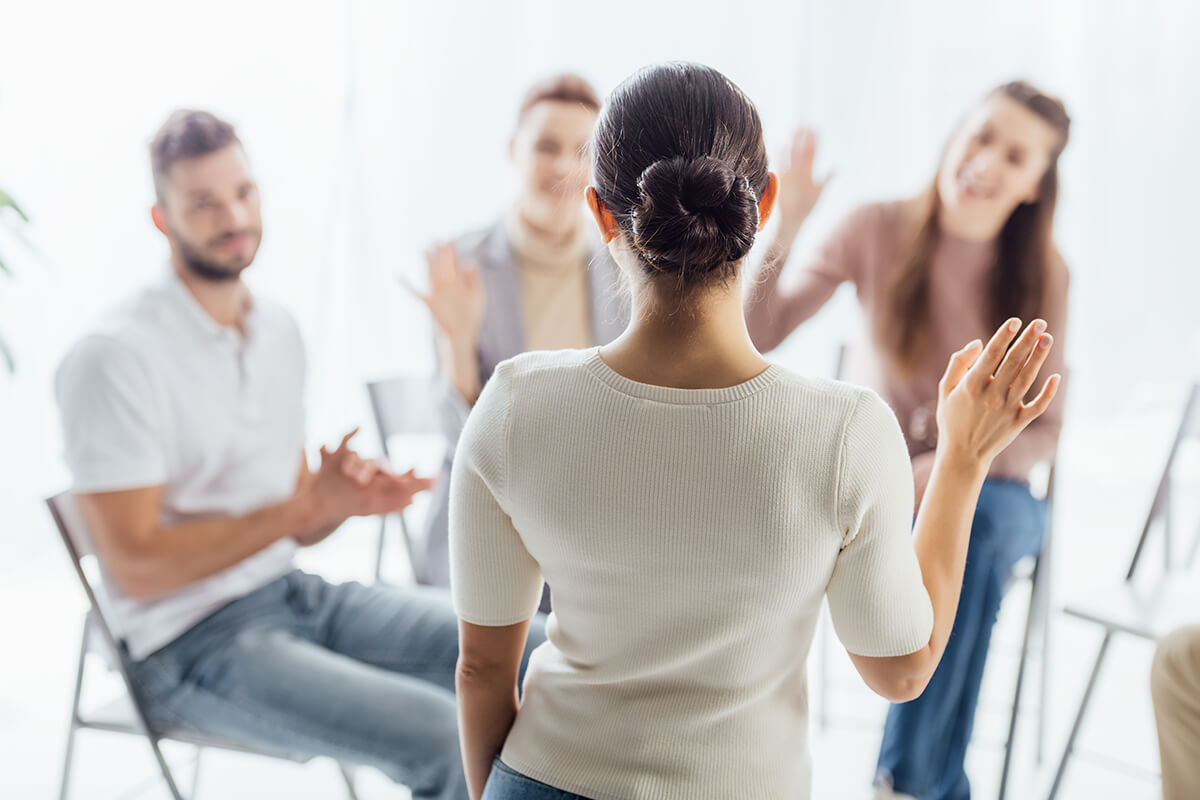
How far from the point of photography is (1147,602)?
4.66 ft

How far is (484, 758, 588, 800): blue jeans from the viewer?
0.72 meters

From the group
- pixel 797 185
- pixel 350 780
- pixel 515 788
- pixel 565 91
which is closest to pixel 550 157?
pixel 565 91

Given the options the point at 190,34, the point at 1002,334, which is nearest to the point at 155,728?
the point at 1002,334

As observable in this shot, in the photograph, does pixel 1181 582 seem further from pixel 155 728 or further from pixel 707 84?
pixel 155 728

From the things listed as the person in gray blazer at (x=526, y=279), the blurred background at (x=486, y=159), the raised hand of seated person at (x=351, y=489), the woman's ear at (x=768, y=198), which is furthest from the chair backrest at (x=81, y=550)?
the woman's ear at (x=768, y=198)

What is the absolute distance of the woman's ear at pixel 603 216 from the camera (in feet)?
2.33

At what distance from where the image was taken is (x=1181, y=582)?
58.9 inches

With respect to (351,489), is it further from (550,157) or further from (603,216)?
(603,216)

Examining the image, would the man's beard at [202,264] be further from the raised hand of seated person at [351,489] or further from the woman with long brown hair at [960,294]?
the woman with long brown hair at [960,294]

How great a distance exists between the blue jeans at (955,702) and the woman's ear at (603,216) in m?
0.97

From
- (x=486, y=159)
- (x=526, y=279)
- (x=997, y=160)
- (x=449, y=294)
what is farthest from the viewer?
(x=486, y=159)

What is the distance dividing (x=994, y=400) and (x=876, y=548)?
18 cm

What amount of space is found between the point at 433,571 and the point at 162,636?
0.53 meters

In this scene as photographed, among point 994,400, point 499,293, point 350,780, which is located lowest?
point 350,780
